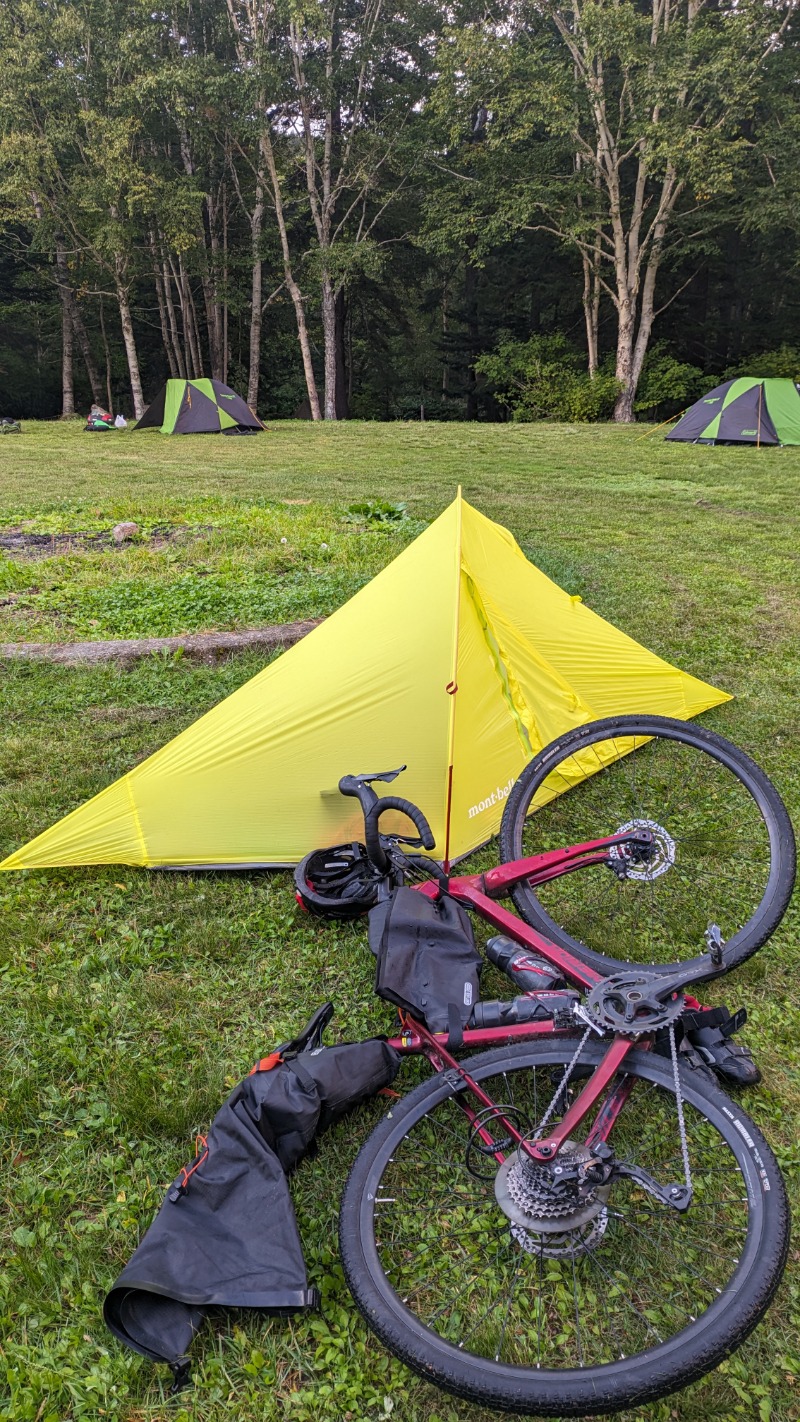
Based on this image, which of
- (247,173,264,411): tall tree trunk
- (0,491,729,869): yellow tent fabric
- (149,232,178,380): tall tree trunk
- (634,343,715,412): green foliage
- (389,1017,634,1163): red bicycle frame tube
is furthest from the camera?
(149,232,178,380): tall tree trunk

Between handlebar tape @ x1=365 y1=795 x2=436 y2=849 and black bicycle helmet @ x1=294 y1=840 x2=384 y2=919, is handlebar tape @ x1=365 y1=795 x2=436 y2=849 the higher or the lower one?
the higher one

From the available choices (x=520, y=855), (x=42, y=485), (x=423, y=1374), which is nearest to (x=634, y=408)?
(x=42, y=485)

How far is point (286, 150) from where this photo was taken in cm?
2459

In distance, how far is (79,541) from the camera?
785cm

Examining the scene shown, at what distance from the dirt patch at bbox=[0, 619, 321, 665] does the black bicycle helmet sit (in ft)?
8.03

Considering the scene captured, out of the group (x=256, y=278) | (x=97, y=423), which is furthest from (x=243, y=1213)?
(x=256, y=278)

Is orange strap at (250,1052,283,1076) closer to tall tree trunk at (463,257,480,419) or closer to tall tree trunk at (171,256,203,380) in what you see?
tall tree trunk at (171,256,203,380)

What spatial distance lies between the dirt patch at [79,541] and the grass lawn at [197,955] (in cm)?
5

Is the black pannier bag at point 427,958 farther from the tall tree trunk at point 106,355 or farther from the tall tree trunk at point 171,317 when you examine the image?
the tall tree trunk at point 106,355

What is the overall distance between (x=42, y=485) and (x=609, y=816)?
34.9 ft

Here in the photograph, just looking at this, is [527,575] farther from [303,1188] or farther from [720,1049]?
[303,1188]

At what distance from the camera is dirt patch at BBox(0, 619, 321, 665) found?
205 inches

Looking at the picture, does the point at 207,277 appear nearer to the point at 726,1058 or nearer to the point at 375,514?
the point at 375,514

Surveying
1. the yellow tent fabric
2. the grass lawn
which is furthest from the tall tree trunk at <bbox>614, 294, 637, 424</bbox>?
the yellow tent fabric
